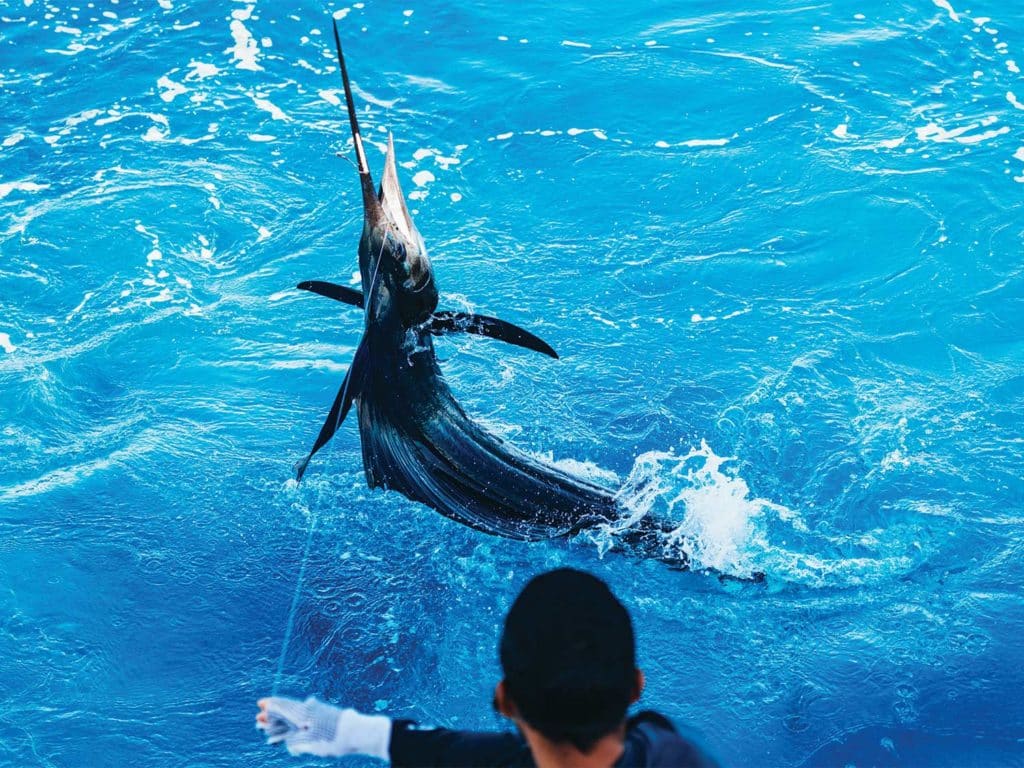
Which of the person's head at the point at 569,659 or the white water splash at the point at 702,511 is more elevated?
the person's head at the point at 569,659

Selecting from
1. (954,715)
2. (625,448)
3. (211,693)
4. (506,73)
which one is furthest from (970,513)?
(506,73)

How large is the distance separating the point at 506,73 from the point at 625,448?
6.31m

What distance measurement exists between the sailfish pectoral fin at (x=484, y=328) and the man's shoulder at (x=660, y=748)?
3.81m

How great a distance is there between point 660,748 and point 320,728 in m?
0.71

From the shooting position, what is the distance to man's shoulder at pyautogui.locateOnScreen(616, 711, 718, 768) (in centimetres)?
202

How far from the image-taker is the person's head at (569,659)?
1.90m

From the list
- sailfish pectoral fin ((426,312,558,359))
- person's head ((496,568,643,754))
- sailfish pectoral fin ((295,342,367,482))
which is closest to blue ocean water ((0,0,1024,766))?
sailfish pectoral fin ((295,342,367,482))

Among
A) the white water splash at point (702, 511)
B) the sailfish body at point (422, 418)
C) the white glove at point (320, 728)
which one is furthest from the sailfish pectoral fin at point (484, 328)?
the white glove at point (320, 728)

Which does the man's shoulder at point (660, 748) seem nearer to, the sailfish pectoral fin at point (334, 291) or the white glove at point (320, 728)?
the white glove at point (320, 728)

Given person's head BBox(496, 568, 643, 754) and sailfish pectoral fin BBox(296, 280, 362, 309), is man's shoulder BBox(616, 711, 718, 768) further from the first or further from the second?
sailfish pectoral fin BBox(296, 280, 362, 309)

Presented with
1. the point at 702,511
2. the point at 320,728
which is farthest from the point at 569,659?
the point at 702,511

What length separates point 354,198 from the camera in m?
10.5

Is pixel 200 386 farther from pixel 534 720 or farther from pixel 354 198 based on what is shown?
pixel 534 720

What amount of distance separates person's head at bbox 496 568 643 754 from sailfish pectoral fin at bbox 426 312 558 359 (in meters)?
3.94
